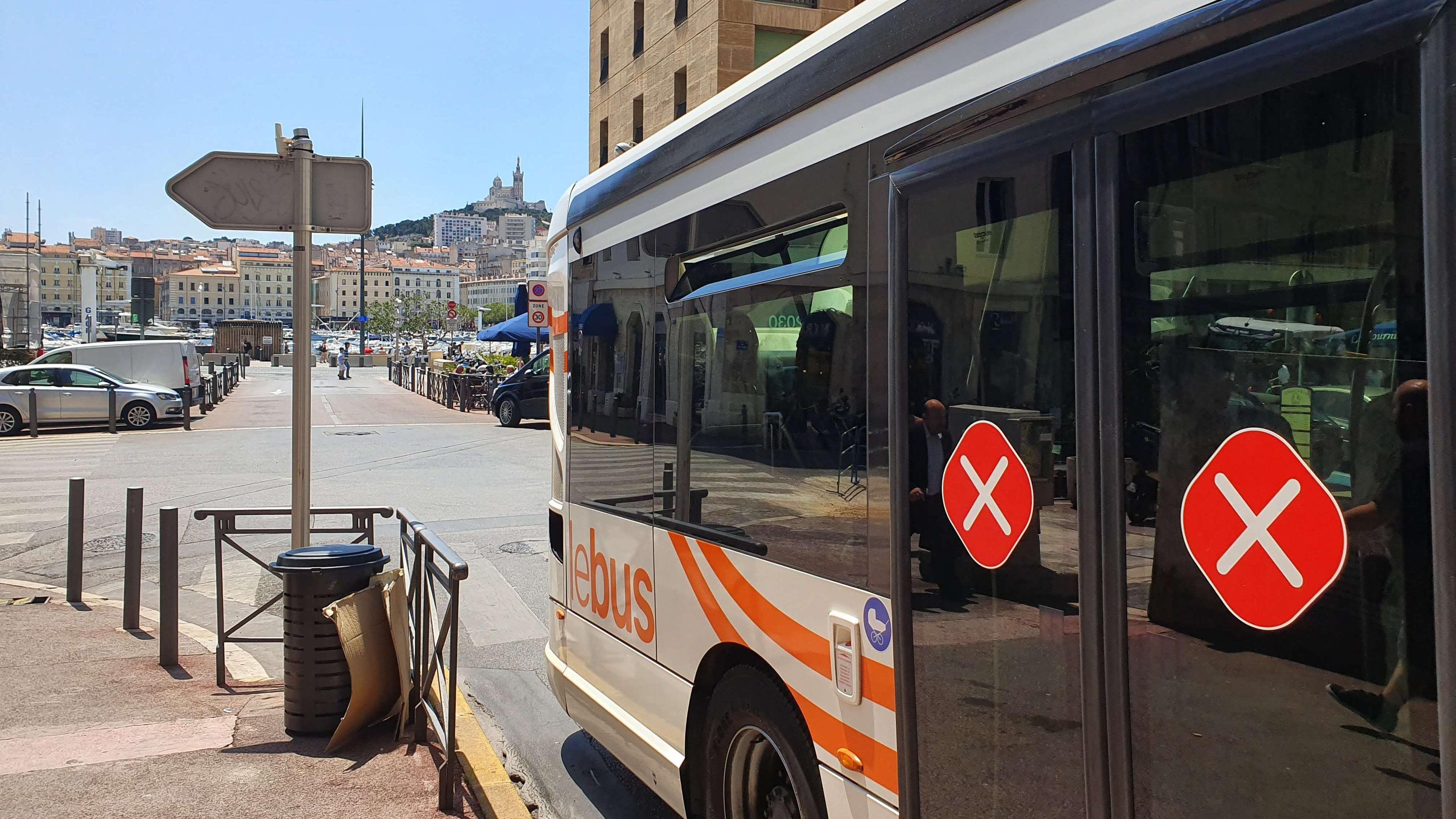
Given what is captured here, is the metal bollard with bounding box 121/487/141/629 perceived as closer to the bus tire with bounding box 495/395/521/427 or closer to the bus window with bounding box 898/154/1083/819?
the bus window with bounding box 898/154/1083/819

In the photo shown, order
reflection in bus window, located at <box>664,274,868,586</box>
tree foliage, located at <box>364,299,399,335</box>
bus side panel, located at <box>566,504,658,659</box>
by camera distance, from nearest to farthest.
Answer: reflection in bus window, located at <box>664,274,868,586</box> < bus side panel, located at <box>566,504,658,659</box> < tree foliage, located at <box>364,299,399,335</box>

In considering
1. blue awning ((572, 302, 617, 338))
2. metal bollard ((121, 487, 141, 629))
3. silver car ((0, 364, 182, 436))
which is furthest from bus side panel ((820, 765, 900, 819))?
silver car ((0, 364, 182, 436))

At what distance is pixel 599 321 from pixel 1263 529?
3.41m

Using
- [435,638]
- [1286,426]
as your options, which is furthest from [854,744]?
[435,638]

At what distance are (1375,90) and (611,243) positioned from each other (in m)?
3.34

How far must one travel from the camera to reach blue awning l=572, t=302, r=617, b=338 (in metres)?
4.62

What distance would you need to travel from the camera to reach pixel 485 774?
484 cm

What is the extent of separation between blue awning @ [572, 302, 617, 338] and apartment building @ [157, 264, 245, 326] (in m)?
193

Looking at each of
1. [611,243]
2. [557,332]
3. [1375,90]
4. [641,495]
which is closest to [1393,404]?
[1375,90]

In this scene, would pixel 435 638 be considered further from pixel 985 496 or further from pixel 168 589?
pixel 985 496

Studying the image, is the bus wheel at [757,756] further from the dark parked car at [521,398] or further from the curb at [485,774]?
the dark parked car at [521,398]

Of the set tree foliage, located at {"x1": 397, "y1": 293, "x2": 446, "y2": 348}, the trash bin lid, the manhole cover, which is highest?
tree foliage, located at {"x1": 397, "y1": 293, "x2": 446, "y2": 348}

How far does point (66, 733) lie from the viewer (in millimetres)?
5379

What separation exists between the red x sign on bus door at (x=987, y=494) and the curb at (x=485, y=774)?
275 centimetres
